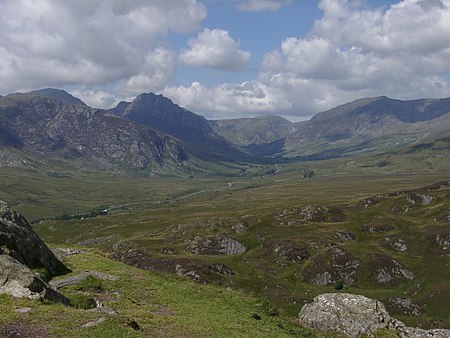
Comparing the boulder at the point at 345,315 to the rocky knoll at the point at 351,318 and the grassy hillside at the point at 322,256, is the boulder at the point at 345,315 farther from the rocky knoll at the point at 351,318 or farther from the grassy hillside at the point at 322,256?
the grassy hillside at the point at 322,256

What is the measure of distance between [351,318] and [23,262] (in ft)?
80.9

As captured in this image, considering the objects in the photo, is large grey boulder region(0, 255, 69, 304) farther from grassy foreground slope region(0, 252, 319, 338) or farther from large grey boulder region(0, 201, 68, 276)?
large grey boulder region(0, 201, 68, 276)

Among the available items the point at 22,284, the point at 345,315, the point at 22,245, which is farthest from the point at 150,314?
the point at 22,245

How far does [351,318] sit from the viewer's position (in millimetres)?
30375

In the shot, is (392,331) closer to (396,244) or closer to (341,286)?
(341,286)

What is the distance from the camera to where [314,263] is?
144375 mm

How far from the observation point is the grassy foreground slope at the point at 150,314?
862 inches

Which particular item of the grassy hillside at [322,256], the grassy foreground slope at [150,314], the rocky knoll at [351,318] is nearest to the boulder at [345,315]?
the rocky knoll at [351,318]

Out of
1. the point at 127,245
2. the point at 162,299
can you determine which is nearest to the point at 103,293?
the point at 162,299

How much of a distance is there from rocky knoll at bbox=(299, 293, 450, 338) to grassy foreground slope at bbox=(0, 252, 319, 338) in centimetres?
192

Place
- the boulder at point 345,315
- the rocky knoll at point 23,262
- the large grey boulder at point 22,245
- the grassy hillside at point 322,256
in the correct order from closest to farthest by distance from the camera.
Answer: the rocky knoll at point 23,262 → the boulder at point 345,315 → the large grey boulder at point 22,245 → the grassy hillside at point 322,256

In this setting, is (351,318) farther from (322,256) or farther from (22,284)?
(322,256)

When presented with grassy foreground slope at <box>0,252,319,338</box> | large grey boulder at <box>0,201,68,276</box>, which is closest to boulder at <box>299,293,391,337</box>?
grassy foreground slope at <box>0,252,319,338</box>

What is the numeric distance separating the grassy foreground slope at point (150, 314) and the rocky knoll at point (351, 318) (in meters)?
1.92
